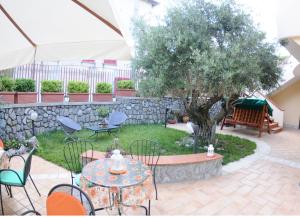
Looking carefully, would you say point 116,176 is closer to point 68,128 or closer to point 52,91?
point 68,128

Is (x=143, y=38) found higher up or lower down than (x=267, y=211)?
higher up

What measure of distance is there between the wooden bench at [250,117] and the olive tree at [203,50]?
11.9 ft

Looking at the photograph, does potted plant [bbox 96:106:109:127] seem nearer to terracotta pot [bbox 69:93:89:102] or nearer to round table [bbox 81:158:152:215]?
terracotta pot [bbox 69:93:89:102]

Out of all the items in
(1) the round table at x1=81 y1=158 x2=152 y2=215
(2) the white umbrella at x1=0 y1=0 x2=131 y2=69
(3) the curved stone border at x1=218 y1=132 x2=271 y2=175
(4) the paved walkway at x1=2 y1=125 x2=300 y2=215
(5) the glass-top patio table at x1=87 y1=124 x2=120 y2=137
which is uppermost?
(2) the white umbrella at x1=0 y1=0 x2=131 y2=69

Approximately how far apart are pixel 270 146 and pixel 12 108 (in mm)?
8456

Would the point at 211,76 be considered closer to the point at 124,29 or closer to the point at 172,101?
the point at 124,29

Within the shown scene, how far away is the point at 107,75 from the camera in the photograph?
10.9 meters

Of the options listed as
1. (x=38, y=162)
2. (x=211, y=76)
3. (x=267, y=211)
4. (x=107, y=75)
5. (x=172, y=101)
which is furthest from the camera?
(x=172, y=101)

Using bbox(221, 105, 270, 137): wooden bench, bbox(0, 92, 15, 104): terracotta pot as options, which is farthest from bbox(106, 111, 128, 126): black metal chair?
bbox(221, 105, 270, 137): wooden bench

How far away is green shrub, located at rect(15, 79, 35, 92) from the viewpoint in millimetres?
7527

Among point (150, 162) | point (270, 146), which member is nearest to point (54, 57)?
point (150, 162)

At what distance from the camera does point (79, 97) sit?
923cm

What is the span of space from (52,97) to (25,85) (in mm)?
1028

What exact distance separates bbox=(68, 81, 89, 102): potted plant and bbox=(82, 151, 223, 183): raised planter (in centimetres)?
450
